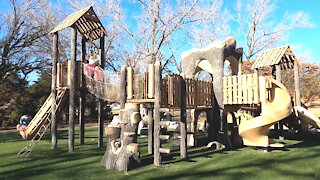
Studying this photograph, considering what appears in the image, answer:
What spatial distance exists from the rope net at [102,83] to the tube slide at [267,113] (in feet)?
14.8

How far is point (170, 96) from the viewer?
9031 millimetres

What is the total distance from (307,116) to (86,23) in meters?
9.83

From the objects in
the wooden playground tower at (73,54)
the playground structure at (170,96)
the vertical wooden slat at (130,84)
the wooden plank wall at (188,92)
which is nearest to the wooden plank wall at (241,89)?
the playground structure at (170,96)

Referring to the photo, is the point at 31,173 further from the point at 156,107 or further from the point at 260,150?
the point at 260,150

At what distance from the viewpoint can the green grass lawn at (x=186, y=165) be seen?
7146 millimetres

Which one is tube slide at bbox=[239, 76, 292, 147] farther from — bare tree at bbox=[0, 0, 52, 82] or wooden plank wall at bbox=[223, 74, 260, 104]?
bare tree at bbox=[0, 0, 52, 82]

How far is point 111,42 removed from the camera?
30500 millimetres

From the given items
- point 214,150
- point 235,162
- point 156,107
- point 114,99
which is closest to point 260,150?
point 214,150

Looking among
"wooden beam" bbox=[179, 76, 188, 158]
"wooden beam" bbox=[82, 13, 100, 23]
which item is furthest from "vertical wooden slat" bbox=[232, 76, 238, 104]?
"wooden beam" bbox=[82, 13, 100, 23]

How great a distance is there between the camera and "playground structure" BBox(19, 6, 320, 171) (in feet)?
A: 27.5

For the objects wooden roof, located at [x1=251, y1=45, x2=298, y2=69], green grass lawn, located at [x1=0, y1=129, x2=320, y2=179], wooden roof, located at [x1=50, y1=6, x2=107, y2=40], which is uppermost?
wooden roof, located at [x1=50, y1=6, x2=107, y2=40]

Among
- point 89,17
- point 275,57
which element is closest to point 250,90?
point 275,57

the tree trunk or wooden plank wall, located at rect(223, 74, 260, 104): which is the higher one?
wooden plank wall, located at rect(223, 74, 260, 104)

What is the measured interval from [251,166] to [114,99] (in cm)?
513
